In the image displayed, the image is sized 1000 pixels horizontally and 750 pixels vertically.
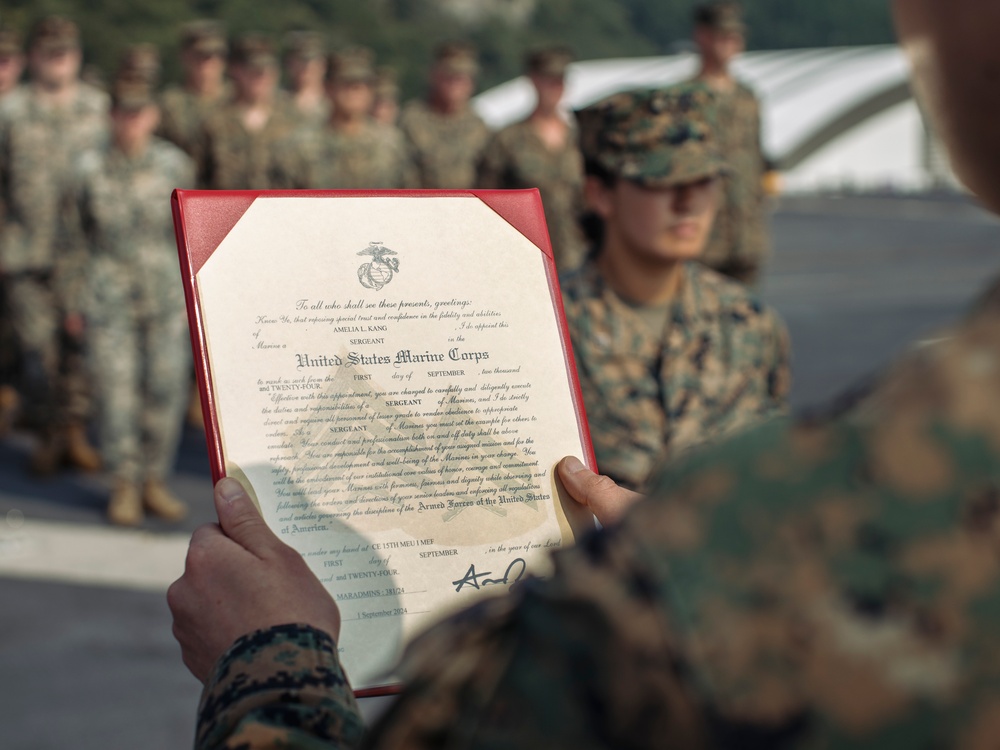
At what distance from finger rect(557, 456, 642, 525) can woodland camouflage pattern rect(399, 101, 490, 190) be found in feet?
23.0

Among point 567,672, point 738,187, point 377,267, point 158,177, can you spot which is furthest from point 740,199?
point 567,672

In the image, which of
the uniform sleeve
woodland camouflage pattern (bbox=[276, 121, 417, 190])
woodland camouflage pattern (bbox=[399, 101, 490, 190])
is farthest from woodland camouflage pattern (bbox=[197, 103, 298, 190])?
the uniform sleeve

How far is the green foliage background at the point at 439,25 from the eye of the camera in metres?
35.0

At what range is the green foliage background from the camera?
35.0 meters

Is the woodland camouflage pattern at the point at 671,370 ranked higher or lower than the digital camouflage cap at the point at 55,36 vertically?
lower

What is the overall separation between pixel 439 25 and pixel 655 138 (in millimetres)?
54436

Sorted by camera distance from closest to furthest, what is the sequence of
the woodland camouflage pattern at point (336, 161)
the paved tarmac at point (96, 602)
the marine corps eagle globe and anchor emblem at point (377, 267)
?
the marine corps eagle globe and anchor emblem at point (377, 267)
the paved tarmac at point (96, 602)
the woodland camouflage pattern at point (336, 161)

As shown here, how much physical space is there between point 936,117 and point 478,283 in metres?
0.89

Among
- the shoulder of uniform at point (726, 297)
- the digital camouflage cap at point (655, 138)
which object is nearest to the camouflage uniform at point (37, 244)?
the digital camouflage cap at point (655, 138)

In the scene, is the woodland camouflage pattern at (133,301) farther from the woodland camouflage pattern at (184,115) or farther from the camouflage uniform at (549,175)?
the woodland camouflage pattern at (184,115)

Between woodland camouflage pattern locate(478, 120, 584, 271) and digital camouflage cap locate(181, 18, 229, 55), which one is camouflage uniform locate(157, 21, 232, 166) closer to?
digital camouflage cap locate(181, 18, 229, 55)

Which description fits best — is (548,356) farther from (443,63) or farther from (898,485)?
(443,63)

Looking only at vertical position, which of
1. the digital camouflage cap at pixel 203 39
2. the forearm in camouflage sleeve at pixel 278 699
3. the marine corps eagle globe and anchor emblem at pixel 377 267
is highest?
the digital camouflage cap at pixel 203 39

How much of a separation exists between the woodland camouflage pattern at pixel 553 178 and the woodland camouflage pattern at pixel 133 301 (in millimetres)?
1661
